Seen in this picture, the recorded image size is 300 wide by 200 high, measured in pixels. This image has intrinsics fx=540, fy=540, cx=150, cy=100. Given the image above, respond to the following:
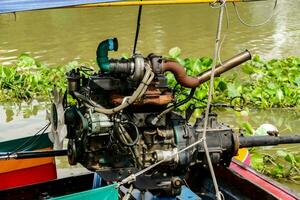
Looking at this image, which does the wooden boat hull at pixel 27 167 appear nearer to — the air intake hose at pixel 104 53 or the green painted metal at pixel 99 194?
the air intake hose at pixel 104 53

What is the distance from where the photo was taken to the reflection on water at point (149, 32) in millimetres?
10812

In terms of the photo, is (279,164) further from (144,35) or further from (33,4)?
(144,35)

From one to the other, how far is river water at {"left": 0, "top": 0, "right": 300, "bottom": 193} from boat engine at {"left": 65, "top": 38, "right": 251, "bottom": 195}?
11.4 feet

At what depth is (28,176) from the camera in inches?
159

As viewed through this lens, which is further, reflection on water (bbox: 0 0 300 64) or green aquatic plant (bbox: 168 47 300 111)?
reflection on water (bbox: 0 0 300 64)

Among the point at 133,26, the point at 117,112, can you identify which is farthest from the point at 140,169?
the point at 133,26

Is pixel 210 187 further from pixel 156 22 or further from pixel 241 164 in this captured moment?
pixel 156 22

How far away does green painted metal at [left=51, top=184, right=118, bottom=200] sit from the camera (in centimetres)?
254

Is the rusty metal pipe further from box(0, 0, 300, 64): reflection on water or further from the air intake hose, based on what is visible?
box(0, 0, 300, 64): reflection on water

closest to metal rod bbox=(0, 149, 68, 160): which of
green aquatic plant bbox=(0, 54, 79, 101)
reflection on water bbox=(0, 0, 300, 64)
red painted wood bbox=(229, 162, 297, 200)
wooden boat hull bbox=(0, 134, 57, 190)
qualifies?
wooden boat hull bbox=(0, 134, 57, 190)

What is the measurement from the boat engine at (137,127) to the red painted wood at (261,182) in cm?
48

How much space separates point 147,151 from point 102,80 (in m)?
0.45

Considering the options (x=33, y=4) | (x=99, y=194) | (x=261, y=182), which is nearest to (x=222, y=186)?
(x=261, y=182)

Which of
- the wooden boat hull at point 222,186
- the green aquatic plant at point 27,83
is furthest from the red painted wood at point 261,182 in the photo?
the green aquatic plant at point 27,83
